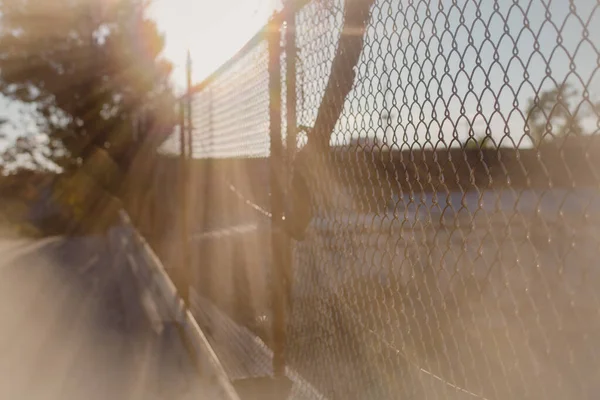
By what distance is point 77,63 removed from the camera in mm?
34500

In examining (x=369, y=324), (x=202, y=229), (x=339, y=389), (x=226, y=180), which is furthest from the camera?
(x=202, y=229)

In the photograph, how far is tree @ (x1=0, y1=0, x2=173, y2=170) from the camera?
3369cm

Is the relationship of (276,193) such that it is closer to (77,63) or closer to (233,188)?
(233,188)

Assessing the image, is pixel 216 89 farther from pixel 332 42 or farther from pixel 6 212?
pixel 6 212

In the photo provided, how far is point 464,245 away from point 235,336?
15.4 feet

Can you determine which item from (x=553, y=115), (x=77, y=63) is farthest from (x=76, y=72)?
(x=553, y=115)

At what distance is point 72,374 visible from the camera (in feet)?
19.7

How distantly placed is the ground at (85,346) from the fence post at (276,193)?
0.57 m

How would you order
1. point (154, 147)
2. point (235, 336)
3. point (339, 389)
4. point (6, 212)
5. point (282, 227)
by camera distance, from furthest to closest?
point (6, 212) < point (154, 147) < point (235, 336) < point (282, 227) < point (339, 389)

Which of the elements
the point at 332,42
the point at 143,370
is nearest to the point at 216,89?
the point at 143,370

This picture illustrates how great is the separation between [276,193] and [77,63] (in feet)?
105

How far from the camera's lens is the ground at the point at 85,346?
554cm

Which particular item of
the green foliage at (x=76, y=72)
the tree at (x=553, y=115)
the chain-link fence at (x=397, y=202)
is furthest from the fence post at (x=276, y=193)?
the green foliage at (x=76, y=72)

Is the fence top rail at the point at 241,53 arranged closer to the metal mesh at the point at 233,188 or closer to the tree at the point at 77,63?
the metal mesh at the point at 233,188
